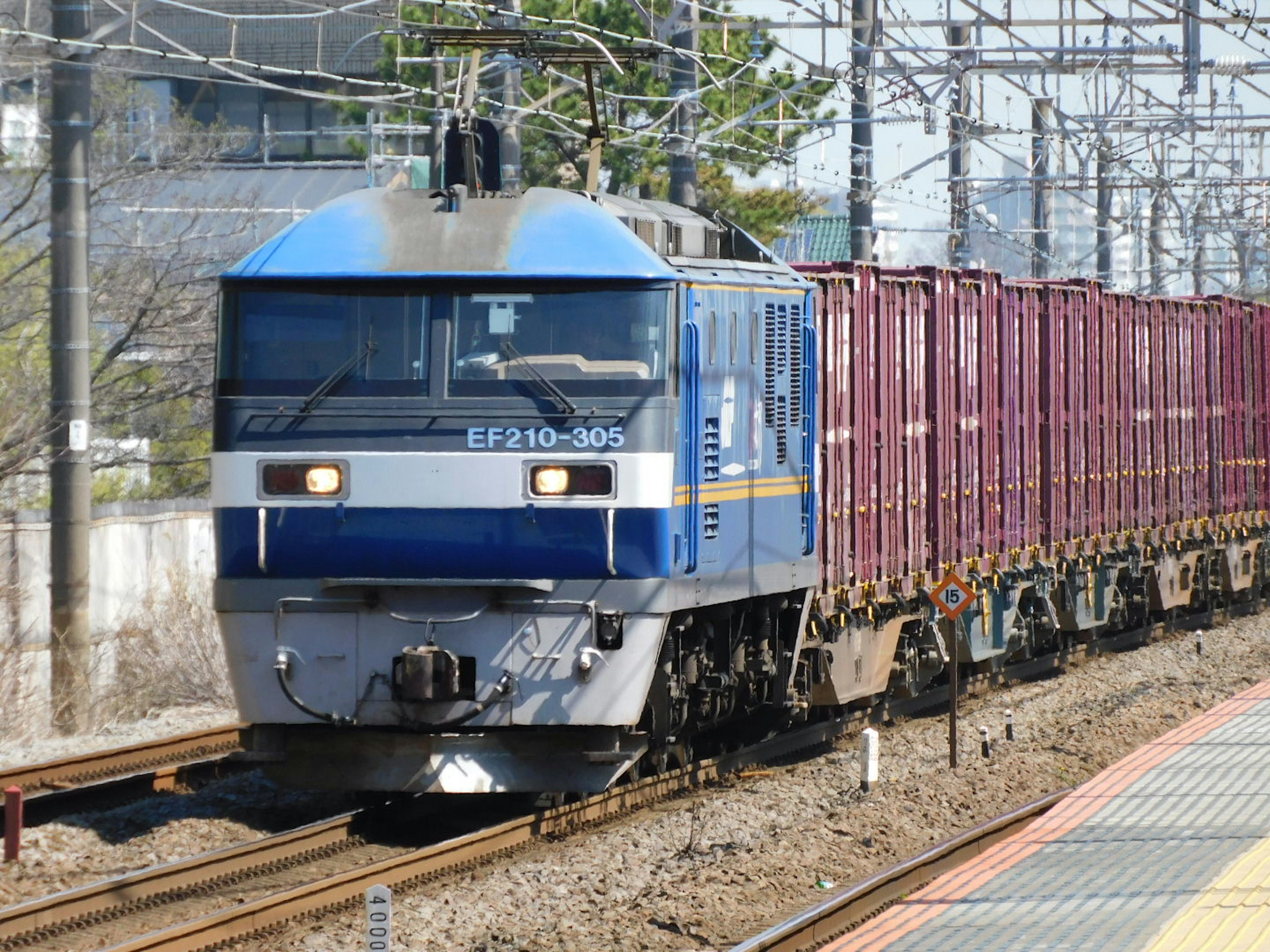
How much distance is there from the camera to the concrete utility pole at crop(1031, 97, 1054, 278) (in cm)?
3094

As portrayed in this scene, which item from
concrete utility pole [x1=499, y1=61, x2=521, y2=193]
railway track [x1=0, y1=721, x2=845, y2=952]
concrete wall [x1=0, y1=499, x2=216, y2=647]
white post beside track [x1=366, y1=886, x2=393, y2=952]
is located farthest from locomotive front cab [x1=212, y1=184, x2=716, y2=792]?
concrete wall [x1=0, y1=499, x2=216, y2=647]

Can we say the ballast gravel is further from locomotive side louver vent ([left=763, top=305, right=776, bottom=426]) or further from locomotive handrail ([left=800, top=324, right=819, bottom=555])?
locomotive side louver vent ([left=763, top=305, right=776, bottom=426])

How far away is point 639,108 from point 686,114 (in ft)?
45.8

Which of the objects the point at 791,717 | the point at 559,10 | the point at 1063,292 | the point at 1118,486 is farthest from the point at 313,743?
the point at 559,10

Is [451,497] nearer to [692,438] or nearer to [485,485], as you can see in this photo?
[485,485]

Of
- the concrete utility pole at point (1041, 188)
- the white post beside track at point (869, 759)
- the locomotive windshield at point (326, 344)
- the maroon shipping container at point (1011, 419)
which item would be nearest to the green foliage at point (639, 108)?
the concrete utility pole at point (1041, 188)

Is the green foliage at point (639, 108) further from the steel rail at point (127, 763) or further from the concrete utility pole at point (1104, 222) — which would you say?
the steel rail at point (127, 763)

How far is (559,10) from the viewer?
102 feet

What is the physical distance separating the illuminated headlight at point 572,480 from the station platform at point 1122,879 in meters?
2.65

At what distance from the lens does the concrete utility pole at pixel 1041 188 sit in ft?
102

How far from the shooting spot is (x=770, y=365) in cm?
1245

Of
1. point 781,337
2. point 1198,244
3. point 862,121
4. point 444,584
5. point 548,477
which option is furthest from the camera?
point 1198,244

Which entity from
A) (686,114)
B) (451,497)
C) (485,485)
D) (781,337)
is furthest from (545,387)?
(686,114)

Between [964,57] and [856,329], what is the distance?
11.3 m
